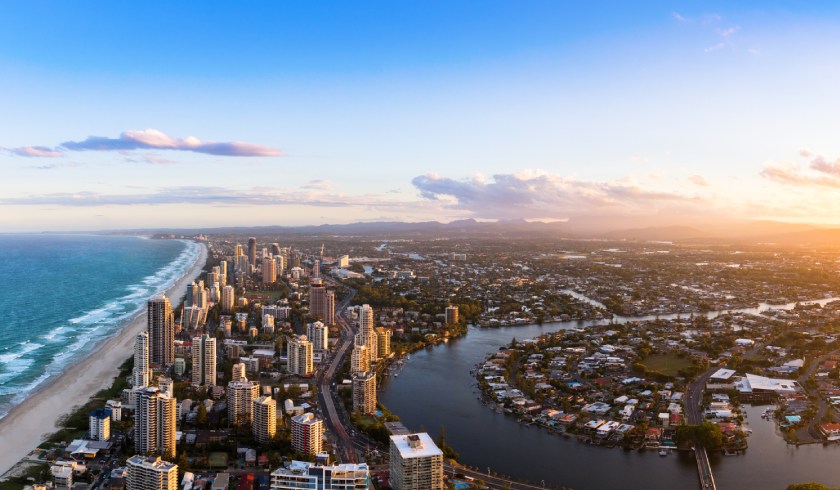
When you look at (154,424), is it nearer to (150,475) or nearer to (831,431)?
(150,475)

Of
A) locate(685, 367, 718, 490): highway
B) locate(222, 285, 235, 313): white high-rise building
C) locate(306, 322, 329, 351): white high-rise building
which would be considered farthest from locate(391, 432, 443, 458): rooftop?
locate(222, 285, 235, 313): white high-rise building

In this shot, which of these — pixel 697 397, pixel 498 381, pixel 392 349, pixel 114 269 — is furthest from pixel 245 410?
pixel 114 269

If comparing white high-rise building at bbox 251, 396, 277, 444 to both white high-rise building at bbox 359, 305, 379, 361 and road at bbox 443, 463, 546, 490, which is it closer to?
road at bbox 443, 463, 546, 490

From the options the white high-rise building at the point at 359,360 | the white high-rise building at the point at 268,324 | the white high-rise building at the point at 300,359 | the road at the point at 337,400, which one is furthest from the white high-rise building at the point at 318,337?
the white high-rise building at the point at 268,324

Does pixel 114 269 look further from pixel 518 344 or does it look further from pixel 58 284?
pixel 518 344

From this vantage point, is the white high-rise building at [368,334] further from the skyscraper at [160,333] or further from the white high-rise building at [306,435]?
the white high-rise building at [306,435]

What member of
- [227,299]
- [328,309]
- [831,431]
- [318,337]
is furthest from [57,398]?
[831,431]
